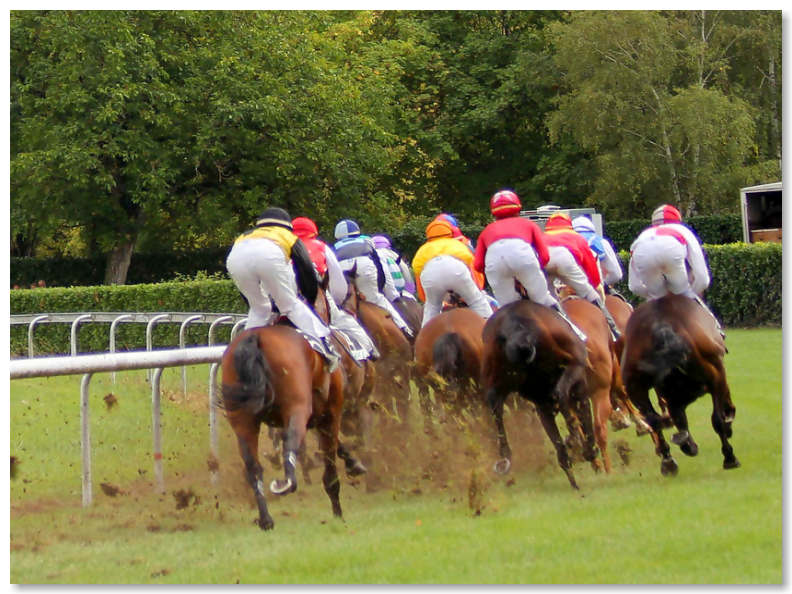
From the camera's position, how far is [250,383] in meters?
8.34

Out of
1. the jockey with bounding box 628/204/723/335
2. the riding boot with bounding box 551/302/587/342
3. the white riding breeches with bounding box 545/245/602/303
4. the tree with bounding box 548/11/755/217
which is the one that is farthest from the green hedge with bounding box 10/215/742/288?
the riding boot with bounding box 551/302/587/342

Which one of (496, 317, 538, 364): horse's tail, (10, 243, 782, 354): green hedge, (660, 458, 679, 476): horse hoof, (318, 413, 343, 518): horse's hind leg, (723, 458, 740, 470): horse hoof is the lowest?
(10, 243, 782, 354): green hedge

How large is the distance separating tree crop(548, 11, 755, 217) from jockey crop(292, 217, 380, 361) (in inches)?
847

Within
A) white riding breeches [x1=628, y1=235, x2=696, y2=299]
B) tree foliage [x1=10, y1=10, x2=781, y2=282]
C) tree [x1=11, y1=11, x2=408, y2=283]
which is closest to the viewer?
white riding breeches [x1=628, y1=235, x2=696, y2=299]

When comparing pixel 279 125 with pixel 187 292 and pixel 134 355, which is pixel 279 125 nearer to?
pixel 187 292

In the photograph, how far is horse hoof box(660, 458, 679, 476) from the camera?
32.3ft

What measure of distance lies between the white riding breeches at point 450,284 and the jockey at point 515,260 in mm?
792

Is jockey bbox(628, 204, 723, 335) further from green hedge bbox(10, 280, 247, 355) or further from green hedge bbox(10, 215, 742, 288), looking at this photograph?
green hedge bbox(10, 215, 742, 288)

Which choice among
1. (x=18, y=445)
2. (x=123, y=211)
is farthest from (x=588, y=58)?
(x=18, y=445)

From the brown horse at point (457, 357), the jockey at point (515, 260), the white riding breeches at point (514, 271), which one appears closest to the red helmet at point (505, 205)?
the jockey at point (515, 260)

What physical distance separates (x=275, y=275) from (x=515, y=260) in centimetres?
189

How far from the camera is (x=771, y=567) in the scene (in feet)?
→ 21.4

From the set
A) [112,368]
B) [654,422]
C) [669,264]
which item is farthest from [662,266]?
[112,368]

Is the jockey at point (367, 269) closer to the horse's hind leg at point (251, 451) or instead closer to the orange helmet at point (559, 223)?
the orange helmet at point (559, 223)
